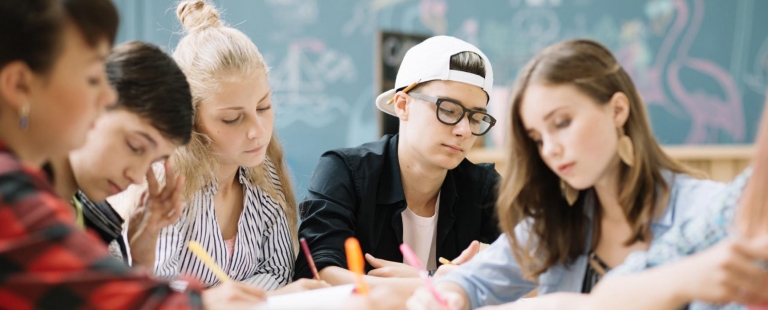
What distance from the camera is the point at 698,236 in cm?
97

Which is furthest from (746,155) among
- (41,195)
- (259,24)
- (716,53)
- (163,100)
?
(41,195)

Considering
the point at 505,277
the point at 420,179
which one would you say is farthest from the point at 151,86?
the point at 420,179

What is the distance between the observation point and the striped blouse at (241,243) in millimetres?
1559

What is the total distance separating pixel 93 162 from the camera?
1.23m

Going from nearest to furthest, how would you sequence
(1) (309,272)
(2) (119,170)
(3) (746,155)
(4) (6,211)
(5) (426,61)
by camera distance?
(4) (6,211) → (2) (119,170) → (1) (309,272) → (5) (426,61) → (3) (746,155)

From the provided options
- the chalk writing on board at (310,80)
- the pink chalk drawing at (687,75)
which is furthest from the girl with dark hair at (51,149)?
the pink chalk drawing at (687,75)

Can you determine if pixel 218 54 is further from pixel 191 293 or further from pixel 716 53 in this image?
pixel 716 53

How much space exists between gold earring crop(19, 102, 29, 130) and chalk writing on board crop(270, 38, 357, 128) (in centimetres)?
305

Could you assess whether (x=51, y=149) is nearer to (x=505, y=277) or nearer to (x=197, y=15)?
(x=505, y=277)

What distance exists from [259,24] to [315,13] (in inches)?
12.0

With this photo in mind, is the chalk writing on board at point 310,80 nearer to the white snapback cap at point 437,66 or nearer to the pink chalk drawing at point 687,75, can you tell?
the pink chalk drawing at point 687,75

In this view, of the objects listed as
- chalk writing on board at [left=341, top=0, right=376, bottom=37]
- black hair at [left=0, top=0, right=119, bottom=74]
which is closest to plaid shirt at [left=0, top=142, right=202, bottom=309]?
black hair at [left=0, top=0, right=119, bottom=74]

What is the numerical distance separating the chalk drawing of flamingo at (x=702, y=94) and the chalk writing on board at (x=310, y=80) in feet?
5.73

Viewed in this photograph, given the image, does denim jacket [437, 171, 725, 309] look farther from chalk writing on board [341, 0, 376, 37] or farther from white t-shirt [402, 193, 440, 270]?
chalk writing on board [341, 0, 376, 37]
